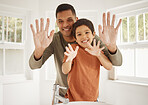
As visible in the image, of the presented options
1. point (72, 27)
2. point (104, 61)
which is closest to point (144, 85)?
point (104, 61)

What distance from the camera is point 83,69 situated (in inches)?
46.8

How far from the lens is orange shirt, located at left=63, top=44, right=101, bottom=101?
1187 mm

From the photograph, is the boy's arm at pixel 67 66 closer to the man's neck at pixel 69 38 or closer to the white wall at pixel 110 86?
the man's neck at pixel 69 38

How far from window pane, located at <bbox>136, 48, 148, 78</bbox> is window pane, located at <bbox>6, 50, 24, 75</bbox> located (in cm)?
157

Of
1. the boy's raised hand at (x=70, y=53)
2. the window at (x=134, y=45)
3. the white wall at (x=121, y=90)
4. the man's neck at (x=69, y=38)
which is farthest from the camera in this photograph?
the window at (x=134, y=45)

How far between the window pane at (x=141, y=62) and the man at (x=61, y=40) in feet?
2.97

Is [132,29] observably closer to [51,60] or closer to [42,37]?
[51,60]

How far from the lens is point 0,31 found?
2006 millimetres

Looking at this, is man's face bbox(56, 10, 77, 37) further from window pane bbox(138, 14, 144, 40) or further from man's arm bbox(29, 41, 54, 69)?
window pane bbox(138, 14, 144, 40)

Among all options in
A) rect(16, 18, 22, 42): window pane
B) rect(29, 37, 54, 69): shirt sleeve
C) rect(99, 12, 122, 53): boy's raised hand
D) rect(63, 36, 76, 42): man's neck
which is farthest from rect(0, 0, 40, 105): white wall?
rect(99, 12, 122, 53): boy's raised hand

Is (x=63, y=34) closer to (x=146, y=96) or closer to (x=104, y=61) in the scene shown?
(x=104, y=61)

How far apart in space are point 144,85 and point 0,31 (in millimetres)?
1920

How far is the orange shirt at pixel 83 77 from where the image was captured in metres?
1.19

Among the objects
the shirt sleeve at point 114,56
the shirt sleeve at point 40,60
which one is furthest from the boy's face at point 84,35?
the shirt sleeve at point 40,60
